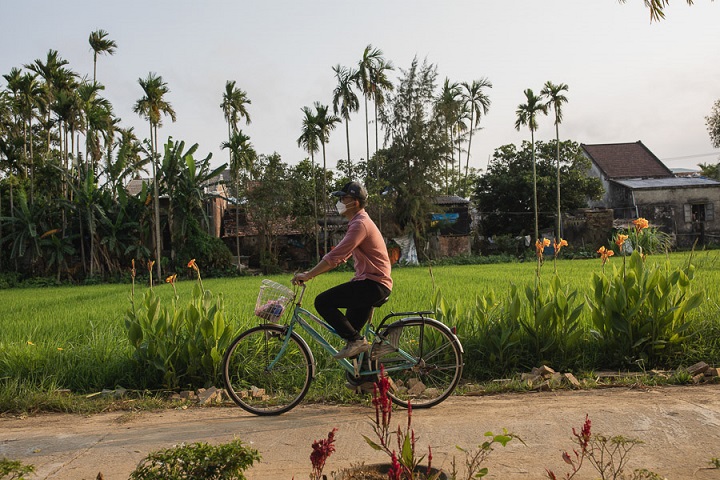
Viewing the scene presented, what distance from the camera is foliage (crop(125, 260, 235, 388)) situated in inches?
209

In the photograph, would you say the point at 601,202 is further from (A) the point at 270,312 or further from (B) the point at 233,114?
(A) the point at 270,312

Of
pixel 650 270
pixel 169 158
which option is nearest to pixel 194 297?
pixel 650 270

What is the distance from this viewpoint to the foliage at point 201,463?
2.33 m

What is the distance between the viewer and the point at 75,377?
5664 mm

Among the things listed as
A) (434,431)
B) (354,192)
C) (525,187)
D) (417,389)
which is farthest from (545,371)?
(525,187)

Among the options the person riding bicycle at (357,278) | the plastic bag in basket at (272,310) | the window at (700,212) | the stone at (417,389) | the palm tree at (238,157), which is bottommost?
the stone at (417,389)

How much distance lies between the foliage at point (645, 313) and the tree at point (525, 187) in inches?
1213

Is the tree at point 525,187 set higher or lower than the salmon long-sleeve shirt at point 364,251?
higher

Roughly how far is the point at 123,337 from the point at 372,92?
1074 inches

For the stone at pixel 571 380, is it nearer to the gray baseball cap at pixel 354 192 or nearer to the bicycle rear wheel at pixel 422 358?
the bicycle rear wheel at pixel 422 358

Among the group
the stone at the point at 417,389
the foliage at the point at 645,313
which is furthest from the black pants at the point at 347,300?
the foliage at the point at 645,313

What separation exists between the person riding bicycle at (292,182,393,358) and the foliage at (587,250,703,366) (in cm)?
249

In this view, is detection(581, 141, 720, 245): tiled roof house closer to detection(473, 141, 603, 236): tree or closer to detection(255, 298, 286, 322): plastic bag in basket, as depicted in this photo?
detection(473, 141, 603, 236): tree

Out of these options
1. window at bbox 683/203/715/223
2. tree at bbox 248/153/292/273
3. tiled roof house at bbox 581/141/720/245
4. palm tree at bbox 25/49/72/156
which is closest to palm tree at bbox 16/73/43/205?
palm tree at bbox 25/49/72/156
